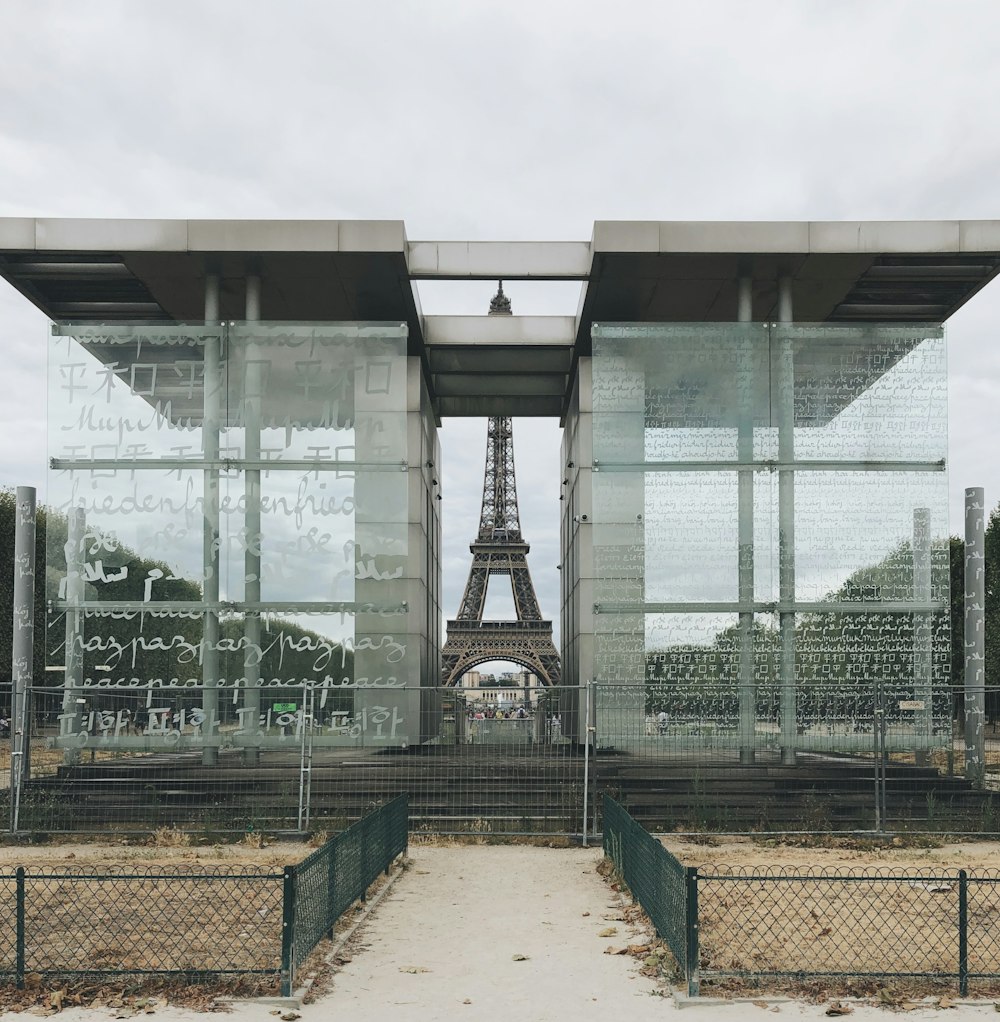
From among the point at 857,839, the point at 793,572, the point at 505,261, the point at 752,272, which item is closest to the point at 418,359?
the point at 505,261

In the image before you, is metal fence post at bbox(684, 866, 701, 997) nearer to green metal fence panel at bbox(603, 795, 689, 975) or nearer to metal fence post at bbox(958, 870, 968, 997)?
green metal fence panel at bbox(603, 795, 689, 975)

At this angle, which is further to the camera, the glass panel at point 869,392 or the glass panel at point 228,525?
the glass panel at point 869,392

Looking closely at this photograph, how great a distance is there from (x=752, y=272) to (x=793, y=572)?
4.76m

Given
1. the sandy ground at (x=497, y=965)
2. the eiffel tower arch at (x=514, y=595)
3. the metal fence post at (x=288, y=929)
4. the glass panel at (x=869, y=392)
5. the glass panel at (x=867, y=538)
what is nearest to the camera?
the sandy ground at (x=497, y=965)

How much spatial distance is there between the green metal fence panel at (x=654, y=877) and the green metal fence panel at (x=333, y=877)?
7.88ft

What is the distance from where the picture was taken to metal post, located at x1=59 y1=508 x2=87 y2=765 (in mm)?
18484

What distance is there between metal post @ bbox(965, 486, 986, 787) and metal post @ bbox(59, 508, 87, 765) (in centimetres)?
1346

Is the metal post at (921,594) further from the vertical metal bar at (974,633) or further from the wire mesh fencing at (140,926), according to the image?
the wire mesh fencing at (140,926)

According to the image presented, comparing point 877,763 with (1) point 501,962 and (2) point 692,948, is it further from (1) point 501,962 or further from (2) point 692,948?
(2) point 692,948

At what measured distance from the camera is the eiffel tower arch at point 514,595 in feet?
202

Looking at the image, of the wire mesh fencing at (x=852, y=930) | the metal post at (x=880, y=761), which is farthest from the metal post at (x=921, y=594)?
the wire mesh fencing at (x=852, y=930)

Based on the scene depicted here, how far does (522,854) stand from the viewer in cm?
1477

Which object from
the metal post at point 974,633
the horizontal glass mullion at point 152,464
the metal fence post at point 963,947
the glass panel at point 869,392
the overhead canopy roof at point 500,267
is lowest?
the metal fence post at point 963,947

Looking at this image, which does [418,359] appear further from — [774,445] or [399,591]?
[774,445]
